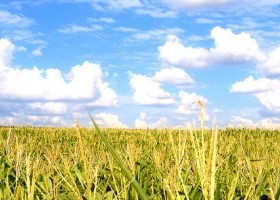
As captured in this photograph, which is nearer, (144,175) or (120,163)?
(120,163)

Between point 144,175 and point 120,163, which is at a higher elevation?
point 120,163

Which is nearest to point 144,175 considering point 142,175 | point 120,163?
point 142,175

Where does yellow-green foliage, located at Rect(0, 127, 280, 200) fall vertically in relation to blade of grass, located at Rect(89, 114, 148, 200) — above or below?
below

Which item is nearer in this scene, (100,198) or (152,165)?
(100,198)

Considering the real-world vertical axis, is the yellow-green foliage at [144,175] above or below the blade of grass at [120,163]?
below

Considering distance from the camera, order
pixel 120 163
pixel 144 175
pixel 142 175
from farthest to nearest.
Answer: pixel 144 175 < pixel 142 175 < pixel 120 163

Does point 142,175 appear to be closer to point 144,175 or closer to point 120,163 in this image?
point 144,175

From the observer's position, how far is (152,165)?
4.52 m

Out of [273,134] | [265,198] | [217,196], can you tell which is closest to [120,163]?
[217,196]

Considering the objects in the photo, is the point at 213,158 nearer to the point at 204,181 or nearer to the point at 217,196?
the point at 204,181

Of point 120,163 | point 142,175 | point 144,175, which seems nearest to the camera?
point 120,163

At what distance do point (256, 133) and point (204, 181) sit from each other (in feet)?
78.7

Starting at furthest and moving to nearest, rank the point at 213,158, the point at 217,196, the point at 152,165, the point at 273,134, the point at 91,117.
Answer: the point at 273,134 < the point at 152,165 < the point at 217,196 < the point at 91,117 < the point at 213,158

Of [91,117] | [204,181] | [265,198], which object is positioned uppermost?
[91,117]
